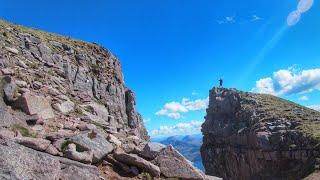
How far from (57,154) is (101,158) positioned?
1690 mm

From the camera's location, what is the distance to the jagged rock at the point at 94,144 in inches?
595

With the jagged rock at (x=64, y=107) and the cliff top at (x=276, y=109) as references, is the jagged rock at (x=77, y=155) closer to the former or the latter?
the jagged rock at (x=64, y=107)

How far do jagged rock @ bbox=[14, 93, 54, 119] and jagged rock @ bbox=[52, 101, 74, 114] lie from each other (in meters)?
1.07

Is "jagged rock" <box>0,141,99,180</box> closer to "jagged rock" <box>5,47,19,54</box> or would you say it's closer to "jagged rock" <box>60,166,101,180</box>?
"jagged rock" <box>60,166,101,180</box>

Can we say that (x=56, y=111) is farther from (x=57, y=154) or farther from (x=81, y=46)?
(x=81, y=46)

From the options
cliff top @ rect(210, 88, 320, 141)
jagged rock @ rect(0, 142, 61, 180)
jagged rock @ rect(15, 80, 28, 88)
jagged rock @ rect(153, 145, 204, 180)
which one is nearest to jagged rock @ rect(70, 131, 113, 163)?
jagged rock @ rect(153, 145, 204, 180)

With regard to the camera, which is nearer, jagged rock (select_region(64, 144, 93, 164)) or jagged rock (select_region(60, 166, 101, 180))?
jagged rock (select_region(60, 166, 101, 180))

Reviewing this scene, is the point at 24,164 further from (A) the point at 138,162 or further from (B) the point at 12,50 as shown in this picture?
(B) the point at 12,50

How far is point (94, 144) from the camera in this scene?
1555 cm

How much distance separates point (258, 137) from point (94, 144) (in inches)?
4964

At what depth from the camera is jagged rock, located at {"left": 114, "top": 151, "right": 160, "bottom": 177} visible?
15.2 m

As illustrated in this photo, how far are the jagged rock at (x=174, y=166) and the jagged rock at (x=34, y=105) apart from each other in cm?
655

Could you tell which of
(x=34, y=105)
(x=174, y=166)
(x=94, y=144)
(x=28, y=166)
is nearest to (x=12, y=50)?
(x=34, y=105)

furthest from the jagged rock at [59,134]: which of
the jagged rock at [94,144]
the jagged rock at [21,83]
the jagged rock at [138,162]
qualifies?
the jagged rock at [21,83]
